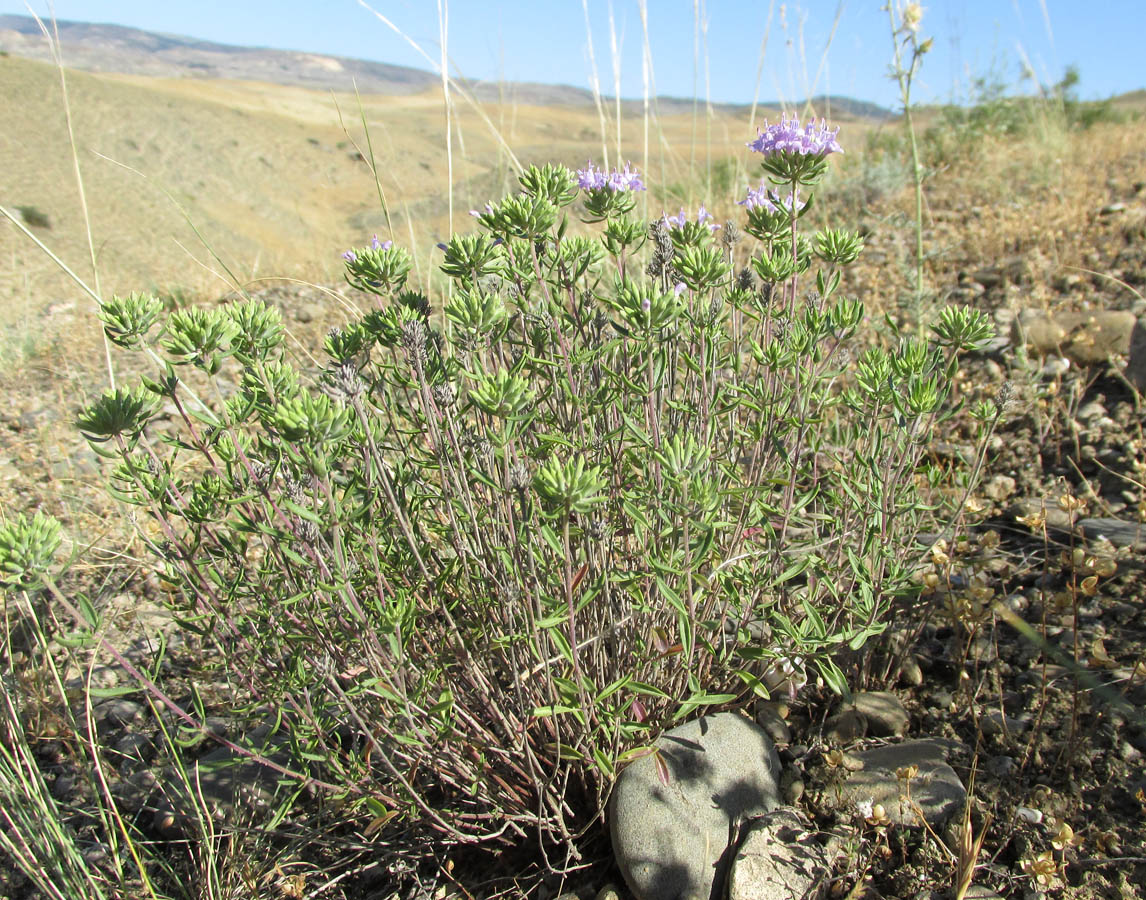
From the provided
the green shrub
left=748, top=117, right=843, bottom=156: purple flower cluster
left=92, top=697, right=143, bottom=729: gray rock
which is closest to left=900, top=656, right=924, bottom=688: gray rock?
the green shrub

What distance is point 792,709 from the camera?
8.18ft

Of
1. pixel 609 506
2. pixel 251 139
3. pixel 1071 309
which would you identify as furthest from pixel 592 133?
pixel 609 506

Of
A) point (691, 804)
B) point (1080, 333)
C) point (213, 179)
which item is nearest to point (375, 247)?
point (691, 804)

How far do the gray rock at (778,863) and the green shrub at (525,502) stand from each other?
366 mm

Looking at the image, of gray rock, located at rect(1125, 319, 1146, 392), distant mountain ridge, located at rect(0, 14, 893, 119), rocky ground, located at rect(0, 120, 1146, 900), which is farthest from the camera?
distant mountain ridge, located at rect(0, 14, 893, 119)

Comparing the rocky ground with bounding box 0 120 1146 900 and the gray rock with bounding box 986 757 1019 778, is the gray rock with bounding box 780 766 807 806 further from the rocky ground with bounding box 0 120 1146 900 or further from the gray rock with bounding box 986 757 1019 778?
the gray rock with bounding box 986 757 1019 778

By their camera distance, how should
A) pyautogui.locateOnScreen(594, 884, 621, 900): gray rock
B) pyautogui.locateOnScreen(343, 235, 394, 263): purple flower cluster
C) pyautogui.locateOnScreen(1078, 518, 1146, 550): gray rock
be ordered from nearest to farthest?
pyautogui.locateOnScreen(343, 235, 394, 263): purple flower cluster
pyautogui.locateOnScreen(594, 884, 621, 900): gray rock
pyautogui.locateOnScreen(1078, 518, 1146, 550): gray rock

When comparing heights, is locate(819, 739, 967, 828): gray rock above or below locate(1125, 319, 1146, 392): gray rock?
below

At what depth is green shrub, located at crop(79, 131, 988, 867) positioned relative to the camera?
1.67m

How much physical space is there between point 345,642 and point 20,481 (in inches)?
122

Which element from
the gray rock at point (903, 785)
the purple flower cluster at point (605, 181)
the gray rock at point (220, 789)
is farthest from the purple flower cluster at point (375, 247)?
the gray rock at point (903, 785)

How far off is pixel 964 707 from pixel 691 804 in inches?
39.3

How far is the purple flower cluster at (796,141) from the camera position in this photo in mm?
1903

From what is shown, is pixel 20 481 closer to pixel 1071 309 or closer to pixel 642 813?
pixel 642 813
